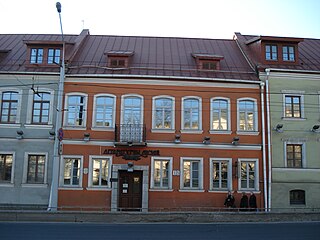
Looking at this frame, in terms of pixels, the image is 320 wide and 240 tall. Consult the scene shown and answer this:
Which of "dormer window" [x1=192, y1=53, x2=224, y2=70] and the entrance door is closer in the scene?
the entrance door

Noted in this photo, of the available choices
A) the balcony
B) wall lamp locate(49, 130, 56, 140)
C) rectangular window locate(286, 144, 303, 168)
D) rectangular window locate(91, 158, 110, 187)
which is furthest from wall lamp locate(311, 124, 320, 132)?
wall lamp locate(49, 130, 56, 140)

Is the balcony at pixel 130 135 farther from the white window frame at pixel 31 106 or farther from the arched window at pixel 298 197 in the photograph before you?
the arched window at pixel 298 197

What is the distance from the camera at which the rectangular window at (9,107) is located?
2247 cm

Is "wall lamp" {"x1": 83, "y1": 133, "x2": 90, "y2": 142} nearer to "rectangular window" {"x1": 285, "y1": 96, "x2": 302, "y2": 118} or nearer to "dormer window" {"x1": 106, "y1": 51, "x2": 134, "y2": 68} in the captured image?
"dormer window" {"x1": 106, "y1": 51, "x2": 134, "y2": 68}

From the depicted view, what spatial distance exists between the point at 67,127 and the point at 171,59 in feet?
26.2

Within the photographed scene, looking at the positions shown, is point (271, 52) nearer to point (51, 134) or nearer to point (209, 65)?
point (209, 65)

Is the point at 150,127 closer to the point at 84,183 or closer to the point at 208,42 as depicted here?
the point at 84,183

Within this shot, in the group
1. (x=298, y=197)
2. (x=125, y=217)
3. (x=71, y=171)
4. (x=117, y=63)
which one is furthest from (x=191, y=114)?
(x=125, y=217)

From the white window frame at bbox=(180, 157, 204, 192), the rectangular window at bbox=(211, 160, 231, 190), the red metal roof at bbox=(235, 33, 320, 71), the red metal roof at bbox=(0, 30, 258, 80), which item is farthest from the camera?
the red metal roof at bbox=(235, 33, 320, 71)

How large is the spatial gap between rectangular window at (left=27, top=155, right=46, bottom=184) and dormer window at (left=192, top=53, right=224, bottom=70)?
10819mm

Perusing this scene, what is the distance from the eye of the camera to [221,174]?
73.6ft

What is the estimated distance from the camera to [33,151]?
21984 millimetres

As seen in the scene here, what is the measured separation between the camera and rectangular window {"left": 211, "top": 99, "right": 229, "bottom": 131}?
22.8 metres

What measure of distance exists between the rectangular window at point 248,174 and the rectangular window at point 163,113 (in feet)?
15.7
